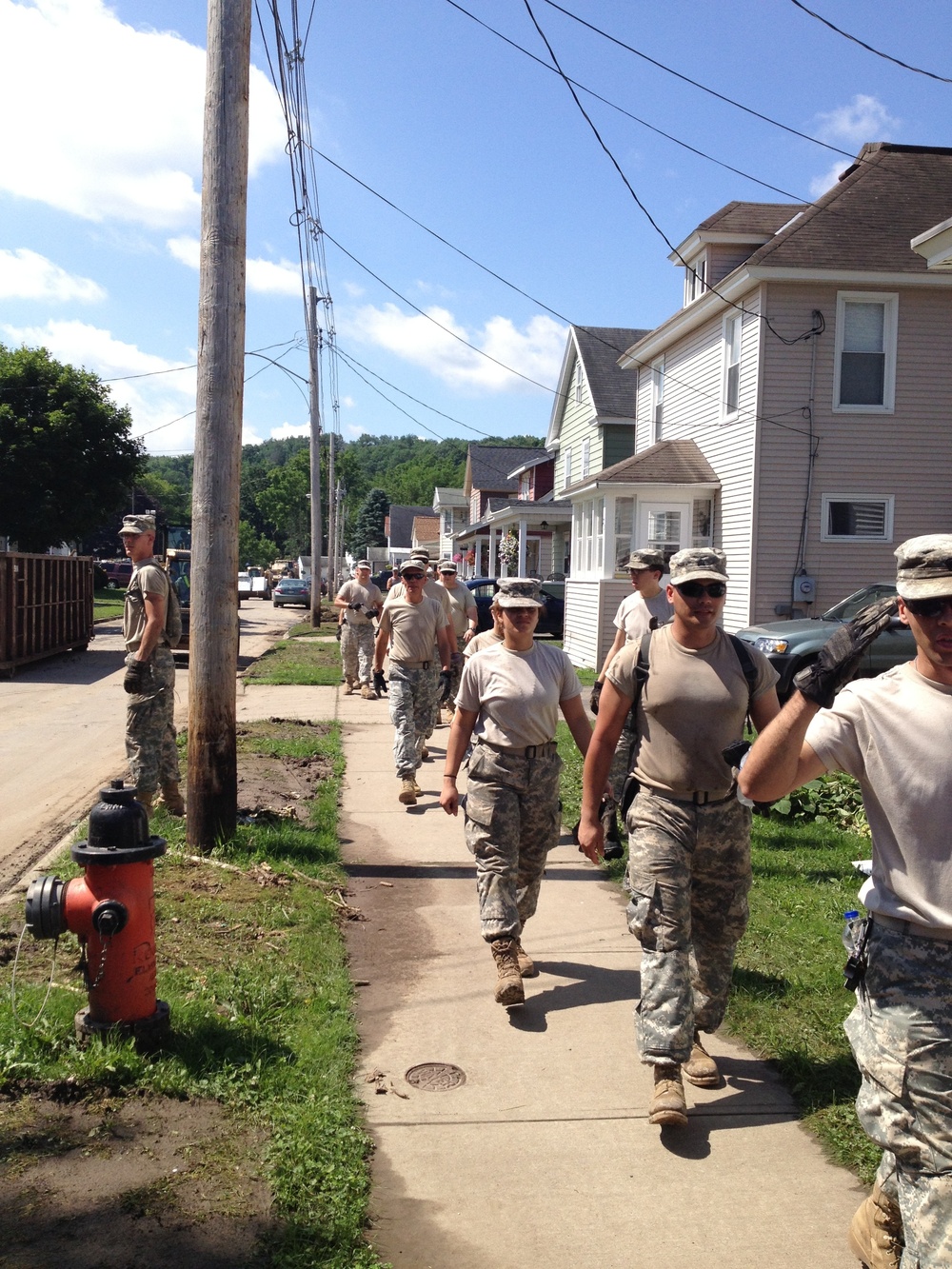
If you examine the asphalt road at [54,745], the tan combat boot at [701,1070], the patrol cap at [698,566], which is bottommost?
the asphalt road at [54,745]

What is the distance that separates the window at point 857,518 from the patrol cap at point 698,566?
14.4m

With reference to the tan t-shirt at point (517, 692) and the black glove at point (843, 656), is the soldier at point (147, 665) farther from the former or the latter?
the black glove at point (843, 656)

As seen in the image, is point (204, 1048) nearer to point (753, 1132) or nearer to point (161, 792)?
point (753, 1132)

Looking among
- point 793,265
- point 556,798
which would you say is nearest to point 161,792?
point 556,798

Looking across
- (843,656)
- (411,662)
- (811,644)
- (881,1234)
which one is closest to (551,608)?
(811,644)

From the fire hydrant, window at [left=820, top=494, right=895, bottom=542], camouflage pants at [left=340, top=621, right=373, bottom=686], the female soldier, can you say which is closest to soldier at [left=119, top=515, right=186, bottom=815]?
the female soldier

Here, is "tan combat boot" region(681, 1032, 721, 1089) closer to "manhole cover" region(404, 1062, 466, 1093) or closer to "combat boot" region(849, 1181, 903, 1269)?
"manhole cover" region(404, 1062, 466, 1093)

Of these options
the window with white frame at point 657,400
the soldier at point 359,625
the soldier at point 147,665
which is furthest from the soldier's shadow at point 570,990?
the window with white frame at point 657,400

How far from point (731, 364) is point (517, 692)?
1517cm

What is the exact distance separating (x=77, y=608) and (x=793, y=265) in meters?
15.2

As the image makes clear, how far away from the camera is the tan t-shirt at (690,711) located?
4137 millimetres

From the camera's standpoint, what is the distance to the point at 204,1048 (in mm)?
4203

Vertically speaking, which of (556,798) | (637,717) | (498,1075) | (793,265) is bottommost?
(498,1075)

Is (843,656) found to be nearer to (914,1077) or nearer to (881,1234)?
(914,1077)
